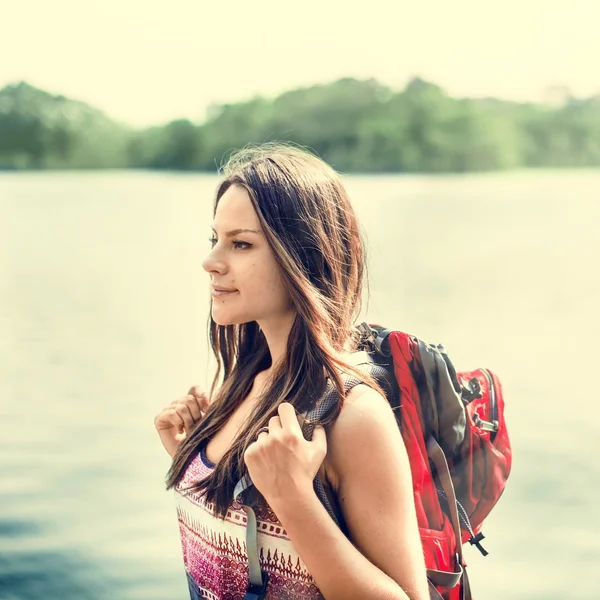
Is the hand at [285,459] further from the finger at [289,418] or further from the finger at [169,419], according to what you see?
the finger at [169,419]

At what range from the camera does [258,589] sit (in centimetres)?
108

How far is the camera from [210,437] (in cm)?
128

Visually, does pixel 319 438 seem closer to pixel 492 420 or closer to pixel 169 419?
pixel 492 420

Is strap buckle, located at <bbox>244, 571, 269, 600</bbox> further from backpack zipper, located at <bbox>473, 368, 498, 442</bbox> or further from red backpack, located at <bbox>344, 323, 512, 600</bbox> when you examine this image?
backpack zipper, located at <bbox>473, 368, 498, 442</bbox>

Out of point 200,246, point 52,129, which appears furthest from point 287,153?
point 200,246

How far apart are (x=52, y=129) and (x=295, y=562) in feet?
16.0

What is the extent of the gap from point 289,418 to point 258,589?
252 millimetres

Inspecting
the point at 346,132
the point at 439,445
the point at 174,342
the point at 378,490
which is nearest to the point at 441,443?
the point at 439,445

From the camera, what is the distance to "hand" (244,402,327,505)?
98 centimetres

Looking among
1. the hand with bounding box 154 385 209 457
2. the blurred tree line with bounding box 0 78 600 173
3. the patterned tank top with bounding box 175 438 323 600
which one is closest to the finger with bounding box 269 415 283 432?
the patterned tank top with bounding box 175 438 323 600

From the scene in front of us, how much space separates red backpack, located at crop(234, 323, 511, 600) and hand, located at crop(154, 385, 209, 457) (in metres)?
0.33

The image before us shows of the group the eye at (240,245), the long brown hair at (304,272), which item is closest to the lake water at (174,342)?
the long brown hair at (304,272)

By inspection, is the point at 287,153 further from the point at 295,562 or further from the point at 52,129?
the point at 52,129

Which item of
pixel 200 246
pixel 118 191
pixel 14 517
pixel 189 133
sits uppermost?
pixel 189 133
